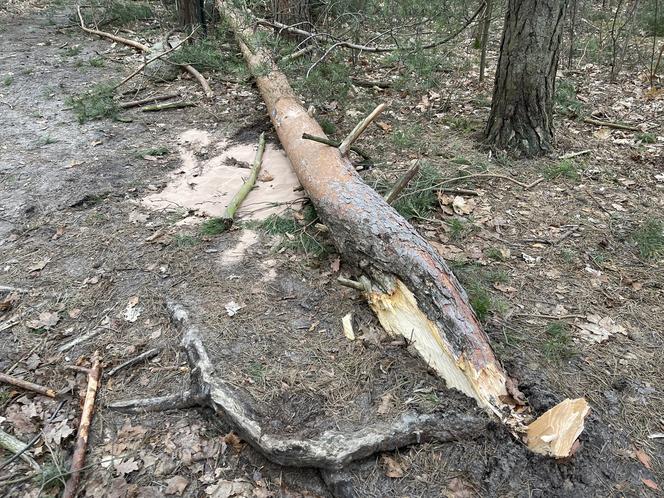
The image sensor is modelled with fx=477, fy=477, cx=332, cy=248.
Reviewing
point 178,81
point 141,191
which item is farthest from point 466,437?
point 178,81

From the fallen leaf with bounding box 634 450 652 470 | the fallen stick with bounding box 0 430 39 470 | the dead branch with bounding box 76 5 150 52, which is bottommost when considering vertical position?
the fallen stick with bounding box 0 430 39 470

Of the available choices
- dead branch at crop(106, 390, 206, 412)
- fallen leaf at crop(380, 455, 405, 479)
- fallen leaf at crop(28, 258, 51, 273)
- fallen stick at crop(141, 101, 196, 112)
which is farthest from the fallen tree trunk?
fallen stick at crop(141, 101, 196, 112)

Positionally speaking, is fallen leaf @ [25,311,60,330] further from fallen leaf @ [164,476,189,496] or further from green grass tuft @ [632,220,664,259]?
green grass tuft @ [632,220,664,259]

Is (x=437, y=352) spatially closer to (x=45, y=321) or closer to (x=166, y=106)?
(x=45, y=321)

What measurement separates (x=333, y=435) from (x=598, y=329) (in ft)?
6.09

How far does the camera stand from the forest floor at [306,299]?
2379mm

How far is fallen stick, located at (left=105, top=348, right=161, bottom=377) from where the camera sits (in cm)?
294

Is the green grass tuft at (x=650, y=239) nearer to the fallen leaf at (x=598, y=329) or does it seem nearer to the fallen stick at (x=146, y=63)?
the fallen leaf at (x=598, y=329)

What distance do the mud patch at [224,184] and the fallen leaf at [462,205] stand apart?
1400 mm

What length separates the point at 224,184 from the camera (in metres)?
4.77

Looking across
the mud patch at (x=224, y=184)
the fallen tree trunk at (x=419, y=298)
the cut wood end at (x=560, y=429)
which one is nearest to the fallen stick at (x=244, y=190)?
the mud patch at (x=224, y=184)

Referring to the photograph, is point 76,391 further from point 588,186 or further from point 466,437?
point 588,186

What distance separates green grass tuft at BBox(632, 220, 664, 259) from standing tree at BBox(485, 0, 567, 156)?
147 centimetres

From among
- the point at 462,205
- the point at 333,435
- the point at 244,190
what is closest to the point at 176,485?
the point at 333,435
